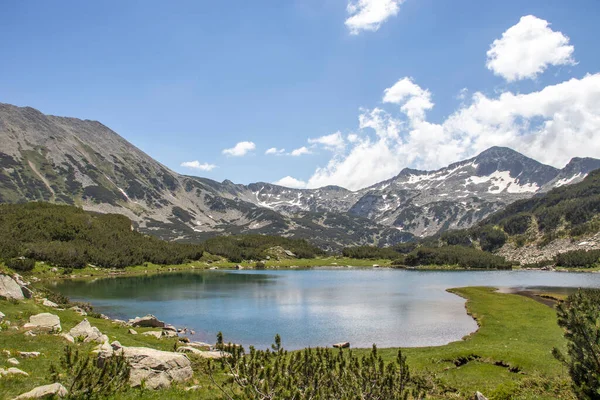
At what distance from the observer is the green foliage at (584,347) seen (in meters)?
15.2

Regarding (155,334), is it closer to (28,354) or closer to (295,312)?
(28,354)

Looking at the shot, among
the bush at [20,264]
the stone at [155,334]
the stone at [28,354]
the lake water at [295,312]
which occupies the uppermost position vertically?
the stone at [28,354]

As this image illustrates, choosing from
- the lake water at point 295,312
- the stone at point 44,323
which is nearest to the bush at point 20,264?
the lake water at point 295,312

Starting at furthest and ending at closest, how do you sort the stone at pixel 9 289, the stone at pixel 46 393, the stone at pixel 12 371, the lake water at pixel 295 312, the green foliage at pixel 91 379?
the lake water at pixel 295 312 < the stone at pixel 9 289 < the stone at pixel 12 371 < the green foliage at pixel 91 379 < the stone at pixel 46 393

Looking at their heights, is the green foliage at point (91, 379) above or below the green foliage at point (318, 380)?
below

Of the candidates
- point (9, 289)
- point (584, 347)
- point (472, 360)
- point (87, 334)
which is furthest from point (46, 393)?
point (9, 289)

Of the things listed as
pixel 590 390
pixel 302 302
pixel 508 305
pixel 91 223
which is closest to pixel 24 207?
pixel 91 223

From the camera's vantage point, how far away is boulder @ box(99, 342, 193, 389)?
1891 centimetres

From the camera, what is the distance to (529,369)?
29516mm

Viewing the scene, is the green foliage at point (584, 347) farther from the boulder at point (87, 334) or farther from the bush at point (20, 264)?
the bush at point (20, 264)

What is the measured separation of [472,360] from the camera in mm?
32844

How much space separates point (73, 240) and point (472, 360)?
145m

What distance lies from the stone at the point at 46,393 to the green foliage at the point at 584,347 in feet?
67.3

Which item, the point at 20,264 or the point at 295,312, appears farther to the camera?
the point at 20,264
